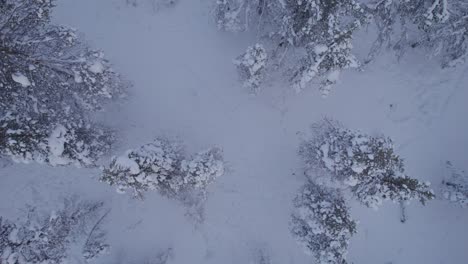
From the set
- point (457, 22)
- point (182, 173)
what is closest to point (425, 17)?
point (457, 22)

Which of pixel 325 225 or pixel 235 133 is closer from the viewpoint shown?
pixel 325 225

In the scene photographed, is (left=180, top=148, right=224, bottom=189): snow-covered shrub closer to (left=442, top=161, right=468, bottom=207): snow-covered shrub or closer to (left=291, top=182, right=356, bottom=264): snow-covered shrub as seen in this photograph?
(left=291, top=182, right=356, bottom=264): snow-covered shrub

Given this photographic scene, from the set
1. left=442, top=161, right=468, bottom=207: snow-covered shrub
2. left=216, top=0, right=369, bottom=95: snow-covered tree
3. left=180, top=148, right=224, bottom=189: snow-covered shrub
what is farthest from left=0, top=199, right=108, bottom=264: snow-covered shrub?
left=442, top=161, right=468, bottom=207: snow-covered shrub

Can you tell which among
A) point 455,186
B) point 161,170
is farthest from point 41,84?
point 455,186

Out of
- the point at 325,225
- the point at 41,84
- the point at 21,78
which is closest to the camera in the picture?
the point at 21,78

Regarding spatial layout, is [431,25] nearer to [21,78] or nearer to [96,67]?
[96,67]

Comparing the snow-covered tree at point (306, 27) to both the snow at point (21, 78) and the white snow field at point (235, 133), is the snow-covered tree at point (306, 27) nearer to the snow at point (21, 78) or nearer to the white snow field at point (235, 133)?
the white snow field at point (235, 133)
